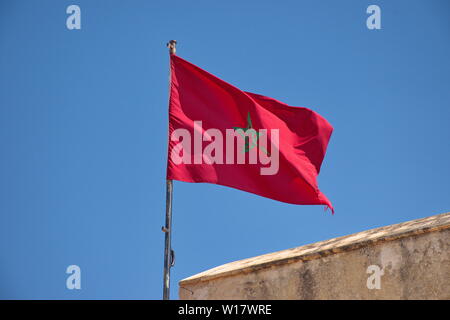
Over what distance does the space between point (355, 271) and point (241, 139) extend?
2.73 meters

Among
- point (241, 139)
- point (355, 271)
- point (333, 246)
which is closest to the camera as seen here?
point (355, 271)

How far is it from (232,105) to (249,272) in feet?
8.82

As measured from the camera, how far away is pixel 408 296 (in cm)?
1101

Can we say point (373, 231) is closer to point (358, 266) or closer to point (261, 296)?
point (358, 266)

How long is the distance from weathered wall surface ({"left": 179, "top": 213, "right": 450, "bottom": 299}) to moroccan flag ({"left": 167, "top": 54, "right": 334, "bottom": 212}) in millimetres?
967

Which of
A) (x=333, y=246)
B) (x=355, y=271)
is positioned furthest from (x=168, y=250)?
(x=355, y=271)

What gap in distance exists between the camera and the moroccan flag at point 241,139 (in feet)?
40.5

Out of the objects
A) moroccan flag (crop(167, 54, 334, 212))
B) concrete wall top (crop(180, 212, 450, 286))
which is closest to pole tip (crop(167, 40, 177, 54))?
moroccan flag (crop(167, 54, 334, 212))

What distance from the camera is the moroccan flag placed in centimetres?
1235

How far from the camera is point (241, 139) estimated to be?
12797 mm

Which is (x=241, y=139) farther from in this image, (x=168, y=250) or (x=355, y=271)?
(x=355, y=271)

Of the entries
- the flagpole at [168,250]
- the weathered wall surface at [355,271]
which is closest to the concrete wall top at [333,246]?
the weathered wall surface at [355,271]

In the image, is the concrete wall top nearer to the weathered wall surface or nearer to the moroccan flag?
the weathered wall surface
